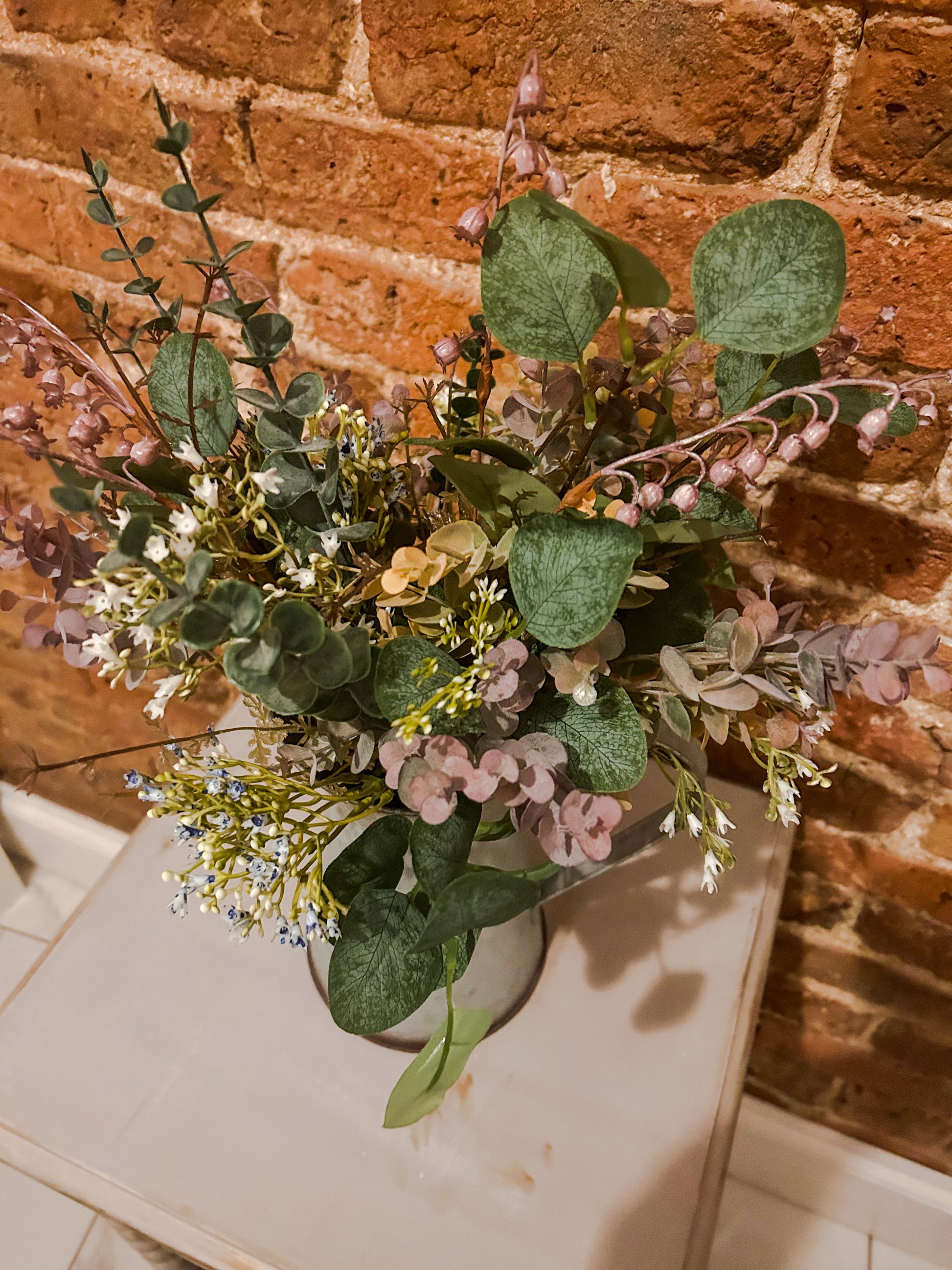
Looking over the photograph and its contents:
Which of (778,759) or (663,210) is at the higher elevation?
(663,210)

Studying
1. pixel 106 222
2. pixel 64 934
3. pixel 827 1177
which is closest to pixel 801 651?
pixel 106 222

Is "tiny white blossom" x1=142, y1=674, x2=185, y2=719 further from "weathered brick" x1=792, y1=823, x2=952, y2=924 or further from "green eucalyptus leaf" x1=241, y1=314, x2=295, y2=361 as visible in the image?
"weathered brick" x1=792, y1=823, x2=952, y2=924

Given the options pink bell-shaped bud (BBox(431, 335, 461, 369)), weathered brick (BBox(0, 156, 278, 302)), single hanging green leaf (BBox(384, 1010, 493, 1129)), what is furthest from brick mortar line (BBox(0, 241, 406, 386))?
single hanging green leaf (BBox(384, 1010, 493, 1129))

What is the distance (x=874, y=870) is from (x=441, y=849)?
583mm

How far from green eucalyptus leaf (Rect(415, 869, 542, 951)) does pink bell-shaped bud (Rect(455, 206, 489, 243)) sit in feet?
0.91

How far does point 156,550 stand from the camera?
0.32m

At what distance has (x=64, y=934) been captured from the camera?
0.69 meters

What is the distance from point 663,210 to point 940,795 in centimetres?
53

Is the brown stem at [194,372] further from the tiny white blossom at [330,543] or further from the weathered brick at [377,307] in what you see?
the weathered brick at [377,307]

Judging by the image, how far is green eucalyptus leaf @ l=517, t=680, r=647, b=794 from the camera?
401mm

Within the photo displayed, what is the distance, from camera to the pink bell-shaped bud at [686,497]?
0.37 metres

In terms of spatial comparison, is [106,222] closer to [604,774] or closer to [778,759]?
[604,774]

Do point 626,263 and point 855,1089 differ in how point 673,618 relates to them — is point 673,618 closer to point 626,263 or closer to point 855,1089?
point 626,263

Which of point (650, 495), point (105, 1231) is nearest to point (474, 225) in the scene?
point (650, 495)
